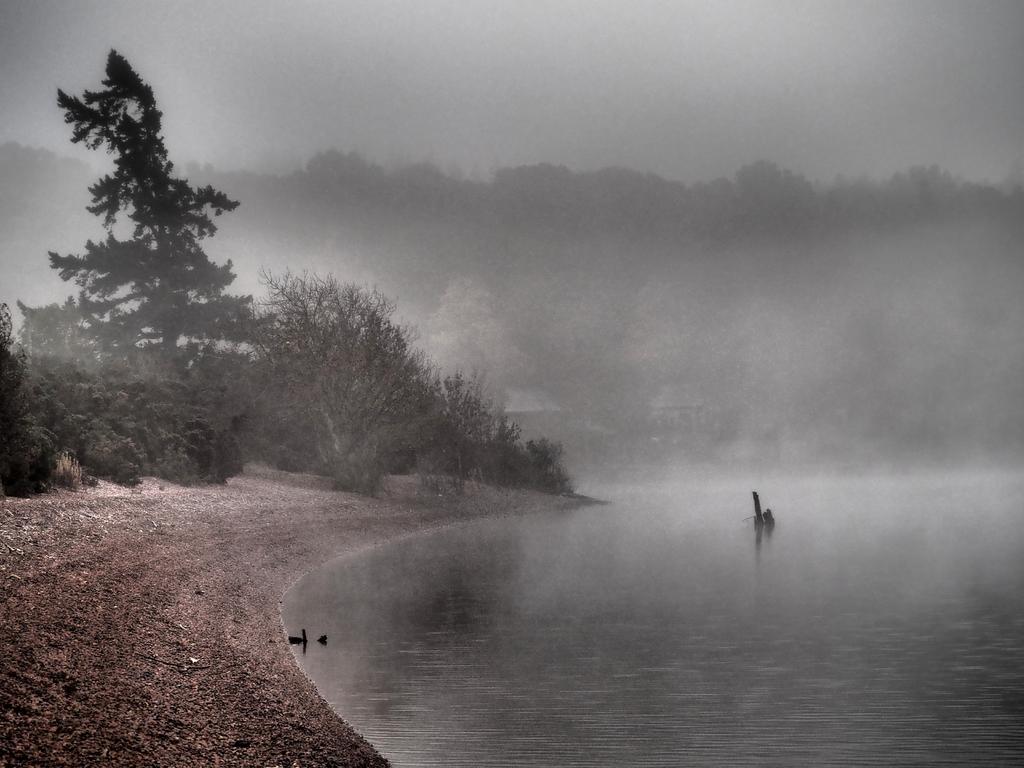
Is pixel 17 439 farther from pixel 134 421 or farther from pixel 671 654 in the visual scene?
pixel 671 654

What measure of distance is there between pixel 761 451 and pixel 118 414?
136855 mm

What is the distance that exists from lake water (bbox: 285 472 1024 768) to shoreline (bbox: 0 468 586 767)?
1003mm

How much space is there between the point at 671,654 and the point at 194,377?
3016cm

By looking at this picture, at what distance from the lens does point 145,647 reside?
32.0 ft

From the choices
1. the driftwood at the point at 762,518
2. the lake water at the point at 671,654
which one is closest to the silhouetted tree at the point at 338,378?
the lake water at the point at 671,654

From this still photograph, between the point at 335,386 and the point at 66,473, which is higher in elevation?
the point at 335,386

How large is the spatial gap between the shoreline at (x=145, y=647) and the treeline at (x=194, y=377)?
11.9 ft

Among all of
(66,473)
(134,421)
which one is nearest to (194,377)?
(134,421)

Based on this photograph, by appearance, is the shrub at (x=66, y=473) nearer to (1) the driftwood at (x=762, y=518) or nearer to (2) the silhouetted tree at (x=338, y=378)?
(2) the silhouetted tree at (x=338, y=378)

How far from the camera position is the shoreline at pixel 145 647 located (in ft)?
23.0

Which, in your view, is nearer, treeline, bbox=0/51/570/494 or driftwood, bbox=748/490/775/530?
treeline, bbox=0/51/570/494

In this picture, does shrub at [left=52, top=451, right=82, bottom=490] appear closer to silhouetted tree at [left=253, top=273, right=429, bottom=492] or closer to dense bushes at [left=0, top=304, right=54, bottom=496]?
dense bushes at [left=0, top=304, right=54, bottom=496]

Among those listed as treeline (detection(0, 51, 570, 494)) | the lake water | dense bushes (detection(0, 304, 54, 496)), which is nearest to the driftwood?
the lake water

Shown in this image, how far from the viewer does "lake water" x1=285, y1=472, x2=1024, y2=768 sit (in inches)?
381
